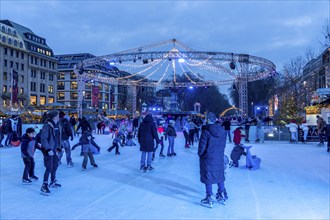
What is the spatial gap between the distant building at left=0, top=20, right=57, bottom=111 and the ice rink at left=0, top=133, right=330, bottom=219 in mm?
48473

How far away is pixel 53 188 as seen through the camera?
6496mm

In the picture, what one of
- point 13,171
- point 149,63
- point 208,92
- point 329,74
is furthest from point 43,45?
point 13,171

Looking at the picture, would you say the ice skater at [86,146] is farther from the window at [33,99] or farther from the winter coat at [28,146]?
the window at [33,99]

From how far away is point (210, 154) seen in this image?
5254mm

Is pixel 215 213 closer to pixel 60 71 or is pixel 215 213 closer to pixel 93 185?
pixel 93 185

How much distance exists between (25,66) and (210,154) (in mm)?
61777

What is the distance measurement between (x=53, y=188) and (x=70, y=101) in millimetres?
79220

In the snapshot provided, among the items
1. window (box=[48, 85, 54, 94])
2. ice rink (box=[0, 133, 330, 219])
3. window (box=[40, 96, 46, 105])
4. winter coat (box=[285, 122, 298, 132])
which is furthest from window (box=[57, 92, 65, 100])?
ice rink (box=[0, 133, 330, 219])

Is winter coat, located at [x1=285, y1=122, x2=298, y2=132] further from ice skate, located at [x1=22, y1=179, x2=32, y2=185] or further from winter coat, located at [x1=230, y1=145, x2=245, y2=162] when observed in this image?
ice skate, located at [x1=22, y1=179, x2=32, y2=185]

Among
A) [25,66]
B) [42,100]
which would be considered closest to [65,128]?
[25,66]

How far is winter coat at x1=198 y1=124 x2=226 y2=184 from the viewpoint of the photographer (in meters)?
5.25

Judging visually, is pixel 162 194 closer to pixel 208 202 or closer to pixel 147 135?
pixel 208 202

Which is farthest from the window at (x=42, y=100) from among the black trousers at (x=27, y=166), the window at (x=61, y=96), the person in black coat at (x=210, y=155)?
the person in black coat at (x=210, y=155)

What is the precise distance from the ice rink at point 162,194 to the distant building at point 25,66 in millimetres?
48473
